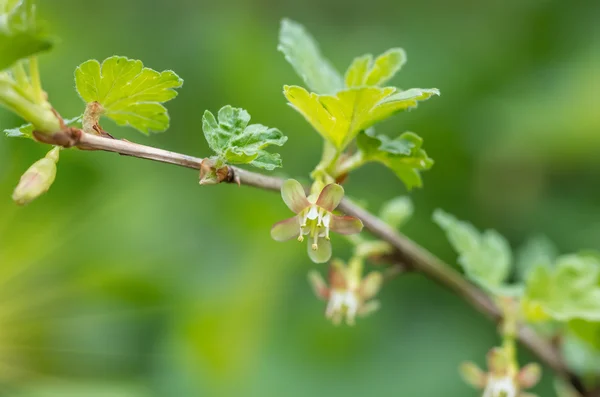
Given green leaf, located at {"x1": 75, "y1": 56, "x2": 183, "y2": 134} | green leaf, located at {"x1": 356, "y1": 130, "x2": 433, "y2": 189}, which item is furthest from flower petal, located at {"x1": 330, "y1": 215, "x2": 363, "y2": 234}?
green leaf, located at {"x1": 75, "y1": 56, "x2": 183, "y2": 134}

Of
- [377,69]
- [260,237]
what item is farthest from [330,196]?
[260,237]

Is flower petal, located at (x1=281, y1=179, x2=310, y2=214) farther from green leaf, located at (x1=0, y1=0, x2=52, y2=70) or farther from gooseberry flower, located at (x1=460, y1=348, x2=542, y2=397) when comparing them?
gooseberry flower, located at (x1=460, y1=348, x2=542, y2=397)

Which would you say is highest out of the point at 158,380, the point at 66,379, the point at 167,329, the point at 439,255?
the point at 439,255

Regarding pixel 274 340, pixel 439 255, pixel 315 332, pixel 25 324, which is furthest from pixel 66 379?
pixel 439 255

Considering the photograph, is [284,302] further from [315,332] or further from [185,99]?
[185,99]

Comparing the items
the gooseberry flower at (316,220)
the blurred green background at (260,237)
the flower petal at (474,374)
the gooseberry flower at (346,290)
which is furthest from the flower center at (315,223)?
the blurred green background at (260,237)

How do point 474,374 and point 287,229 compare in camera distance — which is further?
point 474,374

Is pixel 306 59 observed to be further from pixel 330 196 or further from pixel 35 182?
pixel 35 182
